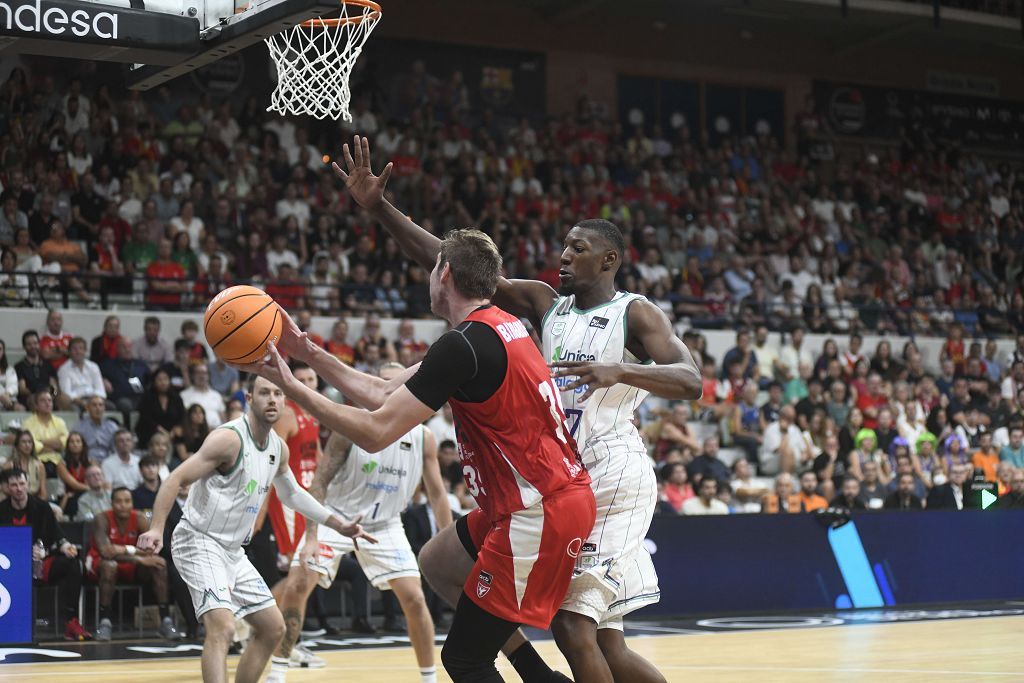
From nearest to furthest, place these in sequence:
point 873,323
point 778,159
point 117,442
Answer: point 117,442, point 873,323, point 778,159

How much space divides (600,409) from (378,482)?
144 inches

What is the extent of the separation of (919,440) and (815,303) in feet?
10.6

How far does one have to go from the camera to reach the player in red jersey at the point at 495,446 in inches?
193

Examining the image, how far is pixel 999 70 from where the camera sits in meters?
28.7

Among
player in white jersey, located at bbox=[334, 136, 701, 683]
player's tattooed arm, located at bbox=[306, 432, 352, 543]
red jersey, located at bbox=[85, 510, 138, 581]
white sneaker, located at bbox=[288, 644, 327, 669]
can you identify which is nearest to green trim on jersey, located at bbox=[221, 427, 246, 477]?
player's tattooed arm, located at bbox=[306, 432, 352, 543]

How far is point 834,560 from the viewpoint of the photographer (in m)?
13.9

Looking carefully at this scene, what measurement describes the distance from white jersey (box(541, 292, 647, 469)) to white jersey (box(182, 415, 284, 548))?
261cm

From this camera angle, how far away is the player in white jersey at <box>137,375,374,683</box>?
7332mm

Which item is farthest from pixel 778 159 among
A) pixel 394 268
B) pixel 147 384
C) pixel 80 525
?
pixel 80 525

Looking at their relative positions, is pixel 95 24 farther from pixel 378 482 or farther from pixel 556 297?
pixel 378 482

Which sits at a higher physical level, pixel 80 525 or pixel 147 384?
pixel 147 384

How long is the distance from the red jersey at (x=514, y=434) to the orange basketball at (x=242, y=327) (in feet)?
2.40

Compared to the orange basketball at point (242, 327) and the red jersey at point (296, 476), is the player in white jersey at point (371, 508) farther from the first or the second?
the orange basketball at point (242, 327)

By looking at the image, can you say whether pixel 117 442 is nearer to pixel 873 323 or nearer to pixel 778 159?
pixel 873 323
